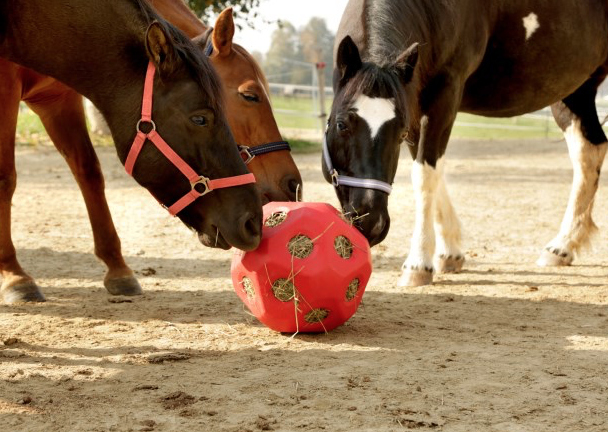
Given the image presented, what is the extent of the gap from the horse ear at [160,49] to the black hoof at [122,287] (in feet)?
7.14

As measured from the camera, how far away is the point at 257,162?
429cm

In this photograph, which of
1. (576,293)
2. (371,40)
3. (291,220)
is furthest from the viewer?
(576,293)

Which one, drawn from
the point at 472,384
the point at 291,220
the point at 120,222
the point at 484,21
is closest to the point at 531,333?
the point at 472,384

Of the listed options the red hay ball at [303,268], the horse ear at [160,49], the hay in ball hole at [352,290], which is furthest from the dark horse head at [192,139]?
the hay in ball hole at [352,290]

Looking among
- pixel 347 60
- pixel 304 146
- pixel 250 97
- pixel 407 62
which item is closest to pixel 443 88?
pixel 407 62

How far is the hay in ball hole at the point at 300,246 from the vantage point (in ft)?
12.2

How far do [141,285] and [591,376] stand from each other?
3067mm

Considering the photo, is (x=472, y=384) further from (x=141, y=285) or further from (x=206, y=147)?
(x=141, y=285)

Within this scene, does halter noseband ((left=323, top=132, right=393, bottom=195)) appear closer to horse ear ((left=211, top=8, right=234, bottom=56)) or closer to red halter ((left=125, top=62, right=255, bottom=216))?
horse ear ((left=211, top=8, right=234, bottom=56))

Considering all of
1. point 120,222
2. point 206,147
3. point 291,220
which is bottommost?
point 120,222

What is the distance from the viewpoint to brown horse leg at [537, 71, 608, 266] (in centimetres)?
615

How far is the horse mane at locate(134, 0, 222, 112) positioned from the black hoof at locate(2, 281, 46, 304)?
218 centimetres

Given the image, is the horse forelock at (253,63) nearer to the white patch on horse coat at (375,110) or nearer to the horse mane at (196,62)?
the white patch on horse coat at (375,110)

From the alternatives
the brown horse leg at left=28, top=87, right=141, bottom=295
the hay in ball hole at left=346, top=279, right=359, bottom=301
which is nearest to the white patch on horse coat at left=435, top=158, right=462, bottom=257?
the hay in ball hole at left=346, top=279, right=359, bottom=301
